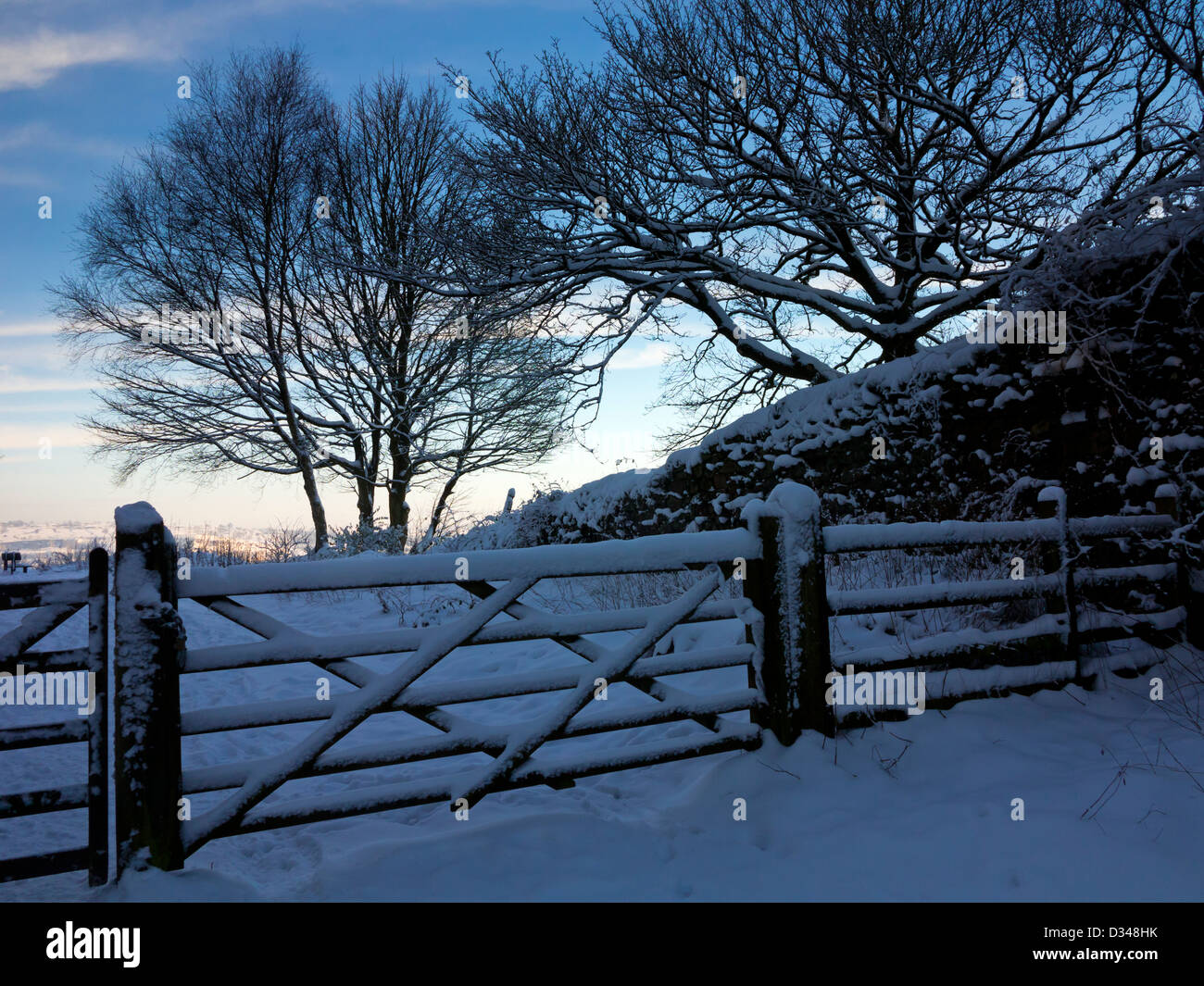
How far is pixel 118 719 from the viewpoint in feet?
9.75

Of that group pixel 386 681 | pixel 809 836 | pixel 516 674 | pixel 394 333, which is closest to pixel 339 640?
pixel 386 681

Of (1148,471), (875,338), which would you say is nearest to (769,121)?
(875,338)

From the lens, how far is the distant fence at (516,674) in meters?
3.03

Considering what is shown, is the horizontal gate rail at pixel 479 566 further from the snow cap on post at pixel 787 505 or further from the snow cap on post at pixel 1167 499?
the snow cap on post at pixel 1167 499

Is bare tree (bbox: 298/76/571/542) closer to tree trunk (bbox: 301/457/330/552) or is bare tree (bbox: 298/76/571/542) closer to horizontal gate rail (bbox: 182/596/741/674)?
tree trunk (bbox: 301/457/330/552)

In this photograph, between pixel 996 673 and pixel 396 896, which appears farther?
pixel 996 673

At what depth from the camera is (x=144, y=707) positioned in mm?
3004

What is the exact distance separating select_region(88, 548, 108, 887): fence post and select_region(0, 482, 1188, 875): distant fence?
0.05m

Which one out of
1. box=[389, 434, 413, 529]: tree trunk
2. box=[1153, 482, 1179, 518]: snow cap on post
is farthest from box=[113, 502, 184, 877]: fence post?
box=[389, 434, 413, 529]: tree trunk

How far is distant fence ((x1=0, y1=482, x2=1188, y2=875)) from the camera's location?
9.95 feet

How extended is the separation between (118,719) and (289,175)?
16890mm

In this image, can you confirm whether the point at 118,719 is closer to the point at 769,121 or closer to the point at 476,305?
the point at 476,305

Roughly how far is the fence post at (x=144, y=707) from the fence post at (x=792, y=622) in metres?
2.75

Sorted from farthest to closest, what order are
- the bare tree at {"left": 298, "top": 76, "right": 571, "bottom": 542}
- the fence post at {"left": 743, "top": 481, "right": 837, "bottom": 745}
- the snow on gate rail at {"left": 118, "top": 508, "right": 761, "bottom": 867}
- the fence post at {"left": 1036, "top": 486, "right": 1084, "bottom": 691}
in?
the bare tree at {"left": 298, "top": 76, "right": 571, "bottom": 542} < the fence post at {"left": 1036, "top": 486, "right": 1084, "bottom": 691} < the fence post at {"left": 743, "top": 481, "right": 837, "bottom": 745} < the snow on gate rail at {"left": 118, "top": 508, "right": 761, "bottom": 867}
